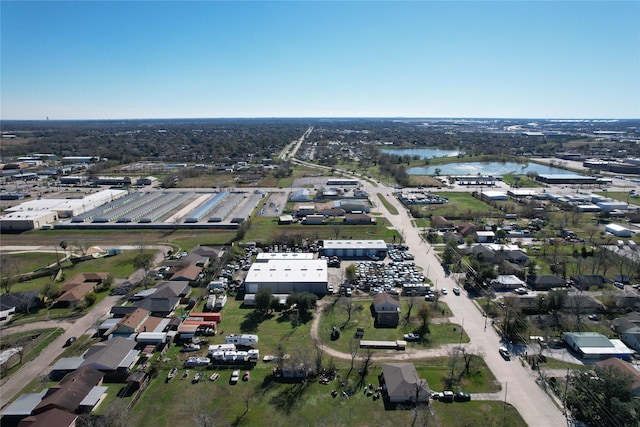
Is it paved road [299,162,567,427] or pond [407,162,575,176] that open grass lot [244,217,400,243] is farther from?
pond [407,162,575,176]

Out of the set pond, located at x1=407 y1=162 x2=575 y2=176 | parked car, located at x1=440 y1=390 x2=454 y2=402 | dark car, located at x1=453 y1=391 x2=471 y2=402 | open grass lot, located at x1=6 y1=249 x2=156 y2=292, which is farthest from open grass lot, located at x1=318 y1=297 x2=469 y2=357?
pond, located at x1=407 y1=162 x2=575 y2=176

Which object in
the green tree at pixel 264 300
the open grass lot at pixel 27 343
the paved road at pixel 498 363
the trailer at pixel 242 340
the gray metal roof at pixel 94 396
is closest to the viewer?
the paved road at pixel 498 363

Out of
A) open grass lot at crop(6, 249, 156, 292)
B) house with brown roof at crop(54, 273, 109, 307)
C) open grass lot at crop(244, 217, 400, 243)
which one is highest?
open grass lot at crop(244, 217, 400, 243)

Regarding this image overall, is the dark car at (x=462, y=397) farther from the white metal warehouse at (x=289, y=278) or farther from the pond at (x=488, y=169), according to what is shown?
the pond at (x=488, y=169)

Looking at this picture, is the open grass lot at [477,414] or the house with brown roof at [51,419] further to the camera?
the open grass lot at [477,414]

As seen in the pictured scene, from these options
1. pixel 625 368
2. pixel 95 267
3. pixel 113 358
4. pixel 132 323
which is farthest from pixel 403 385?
pixel 95 267

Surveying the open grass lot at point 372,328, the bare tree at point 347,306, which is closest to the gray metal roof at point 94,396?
the open grass lot at point 372,328

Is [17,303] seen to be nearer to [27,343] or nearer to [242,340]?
[27,343]
